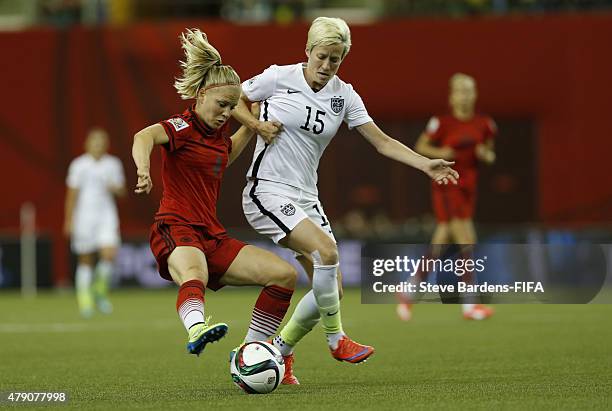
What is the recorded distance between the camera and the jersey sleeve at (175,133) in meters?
7.12

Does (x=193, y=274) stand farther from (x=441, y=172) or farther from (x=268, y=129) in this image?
(x=441, y=172)

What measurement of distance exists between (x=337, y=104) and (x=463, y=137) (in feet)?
17.5

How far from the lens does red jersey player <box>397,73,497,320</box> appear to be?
12789 millimetres

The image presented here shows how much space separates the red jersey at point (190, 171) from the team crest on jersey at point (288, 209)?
429 millimetres

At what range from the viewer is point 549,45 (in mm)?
21344

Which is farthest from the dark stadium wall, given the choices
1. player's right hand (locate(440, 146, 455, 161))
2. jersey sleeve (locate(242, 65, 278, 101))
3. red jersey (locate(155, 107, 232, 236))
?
red jersey (locate(155, 107, 232, 236))

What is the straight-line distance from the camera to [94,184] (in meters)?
16.0

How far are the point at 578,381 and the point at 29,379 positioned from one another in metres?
3.35

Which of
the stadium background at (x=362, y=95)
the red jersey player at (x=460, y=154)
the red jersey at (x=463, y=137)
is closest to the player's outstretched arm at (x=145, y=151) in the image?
the red jersey player at (x=460, y=154)

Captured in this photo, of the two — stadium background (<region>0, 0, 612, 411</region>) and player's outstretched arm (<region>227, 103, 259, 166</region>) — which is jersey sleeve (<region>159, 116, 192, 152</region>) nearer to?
player's outstretched arm (<region>227, 103, 259, 166</region>)

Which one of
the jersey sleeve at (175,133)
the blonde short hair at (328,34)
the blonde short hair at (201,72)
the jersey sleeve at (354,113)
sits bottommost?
the jersey sleeve at (175,133)

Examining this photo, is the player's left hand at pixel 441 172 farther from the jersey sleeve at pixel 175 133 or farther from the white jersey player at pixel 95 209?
the white jersey player at pixel 95 209

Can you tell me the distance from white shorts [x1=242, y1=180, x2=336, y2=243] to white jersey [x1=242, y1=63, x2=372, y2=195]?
5cm

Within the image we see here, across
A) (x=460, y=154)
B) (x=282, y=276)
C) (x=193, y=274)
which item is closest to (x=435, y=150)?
(x=460, y=154)
